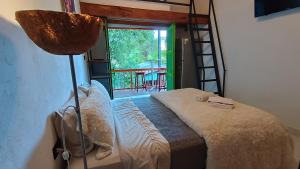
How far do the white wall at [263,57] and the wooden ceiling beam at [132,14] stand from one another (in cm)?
83

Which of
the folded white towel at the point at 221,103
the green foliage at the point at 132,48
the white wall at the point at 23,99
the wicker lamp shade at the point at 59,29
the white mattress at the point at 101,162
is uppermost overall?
the green foliage at the point at 132,48

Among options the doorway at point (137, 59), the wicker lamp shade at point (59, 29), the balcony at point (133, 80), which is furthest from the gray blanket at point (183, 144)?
the balcony at point (133, 80)

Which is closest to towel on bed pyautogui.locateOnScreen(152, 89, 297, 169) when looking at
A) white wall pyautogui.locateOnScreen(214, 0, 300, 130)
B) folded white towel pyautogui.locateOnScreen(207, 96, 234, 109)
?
folded white towel pyautogui.locateOnScreen(207, 96, 234, 109)

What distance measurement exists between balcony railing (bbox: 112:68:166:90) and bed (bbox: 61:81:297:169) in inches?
184

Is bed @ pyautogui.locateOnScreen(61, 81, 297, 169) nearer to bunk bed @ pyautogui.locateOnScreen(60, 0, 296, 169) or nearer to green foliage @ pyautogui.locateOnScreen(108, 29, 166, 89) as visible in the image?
bunk bed @ pyautogui.locateOnScreen(60, 0, 296, 169)

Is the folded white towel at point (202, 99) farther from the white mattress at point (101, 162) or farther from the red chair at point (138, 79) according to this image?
the red chair at point (138, 79)

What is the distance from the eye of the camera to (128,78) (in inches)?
259

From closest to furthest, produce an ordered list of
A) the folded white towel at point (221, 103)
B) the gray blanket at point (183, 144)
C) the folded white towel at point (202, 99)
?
the gray blanket at point (183, 144)
the folded white towel at point (221, 103)
the folded white towel at point (202, 99)

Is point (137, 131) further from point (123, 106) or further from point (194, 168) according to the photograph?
Answer: point (123, 106)

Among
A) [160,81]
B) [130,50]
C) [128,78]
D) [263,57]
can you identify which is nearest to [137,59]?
[130,50]

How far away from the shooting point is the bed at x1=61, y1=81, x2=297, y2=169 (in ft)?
4.02

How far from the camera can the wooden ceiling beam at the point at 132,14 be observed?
3154mm

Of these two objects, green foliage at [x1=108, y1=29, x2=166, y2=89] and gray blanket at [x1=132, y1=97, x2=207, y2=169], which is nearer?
gray blanket at [x1=132, y1=97, x2=207, y2=169]

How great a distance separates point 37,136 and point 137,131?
76 centimetres
